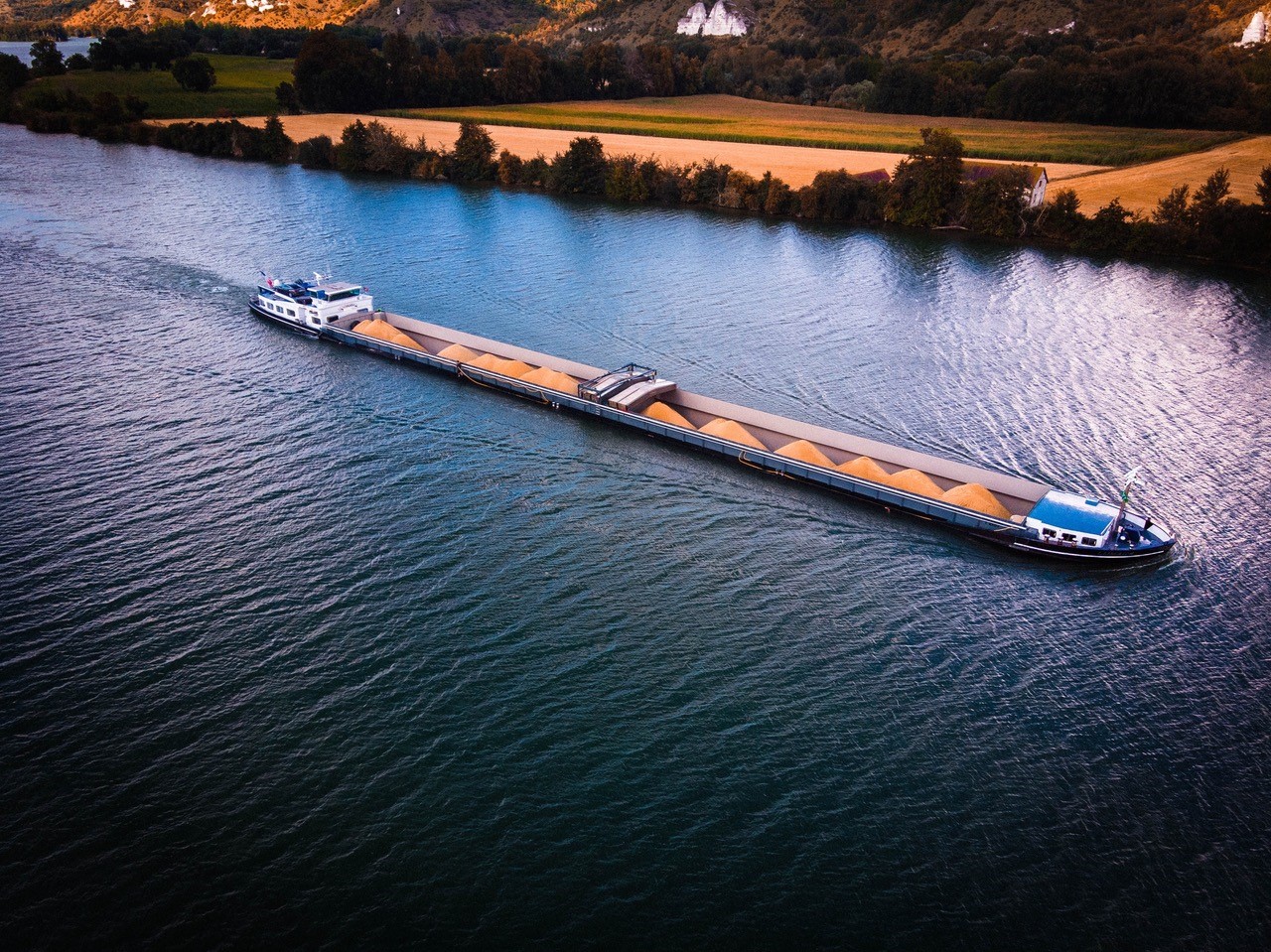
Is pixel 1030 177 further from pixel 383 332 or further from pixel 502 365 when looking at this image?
pixel 383 332

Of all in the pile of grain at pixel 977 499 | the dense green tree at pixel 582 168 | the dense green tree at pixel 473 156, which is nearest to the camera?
the pile of grain at pixel 977 499

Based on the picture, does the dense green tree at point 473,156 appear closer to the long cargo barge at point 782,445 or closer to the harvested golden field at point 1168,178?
the long cargo barge at point 782,445

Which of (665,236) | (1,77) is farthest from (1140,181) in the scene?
(1,77)

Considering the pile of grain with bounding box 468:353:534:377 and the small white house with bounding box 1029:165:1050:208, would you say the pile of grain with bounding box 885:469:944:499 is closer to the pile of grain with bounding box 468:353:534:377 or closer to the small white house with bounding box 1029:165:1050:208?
the pile of grain with bounding box 468:353:534:377

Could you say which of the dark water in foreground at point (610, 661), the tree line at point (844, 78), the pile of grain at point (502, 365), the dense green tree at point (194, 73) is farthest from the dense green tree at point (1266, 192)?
Result: the dense green tree at point (194, 73)

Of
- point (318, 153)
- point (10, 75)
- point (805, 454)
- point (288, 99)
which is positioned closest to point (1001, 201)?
point (805, 454)

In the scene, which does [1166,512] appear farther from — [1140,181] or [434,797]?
[1140,181]
